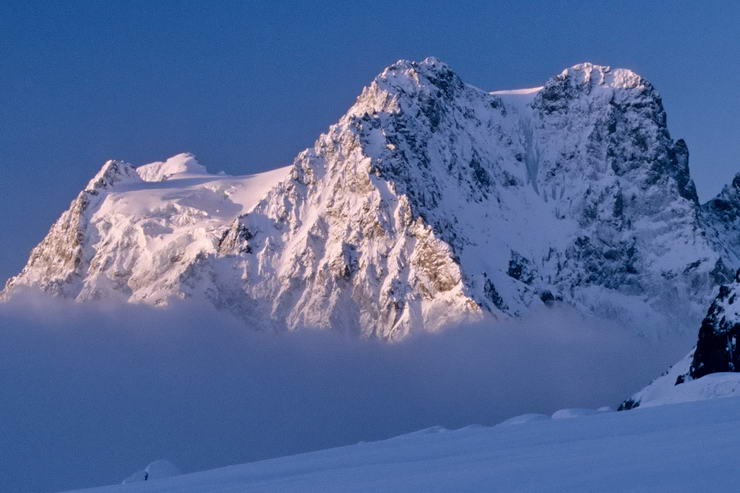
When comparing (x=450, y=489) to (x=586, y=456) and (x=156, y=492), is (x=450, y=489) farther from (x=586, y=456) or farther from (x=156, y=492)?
(x=156, y=492)

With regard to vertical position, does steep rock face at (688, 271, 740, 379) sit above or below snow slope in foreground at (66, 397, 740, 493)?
above

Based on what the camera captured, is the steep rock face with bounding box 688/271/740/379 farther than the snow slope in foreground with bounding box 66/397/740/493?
Yes

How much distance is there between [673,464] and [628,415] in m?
13.4

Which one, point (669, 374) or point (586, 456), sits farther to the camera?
point (669, 374)

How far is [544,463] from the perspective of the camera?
21.1 meters

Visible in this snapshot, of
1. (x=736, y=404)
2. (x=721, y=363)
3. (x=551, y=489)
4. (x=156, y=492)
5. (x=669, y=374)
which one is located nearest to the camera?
(x=551, y=489)

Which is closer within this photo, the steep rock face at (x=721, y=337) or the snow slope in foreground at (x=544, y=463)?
the snow slope in foreground at (x=544, y=463)

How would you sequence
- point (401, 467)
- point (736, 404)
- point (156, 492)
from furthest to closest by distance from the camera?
point (736, 404) < point (156, 492) < point (401, 467)

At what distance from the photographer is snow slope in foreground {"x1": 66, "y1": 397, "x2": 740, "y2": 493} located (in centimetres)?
1858

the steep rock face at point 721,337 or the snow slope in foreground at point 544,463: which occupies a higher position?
the steep rock face at point 721,337

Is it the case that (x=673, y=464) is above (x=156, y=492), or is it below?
below

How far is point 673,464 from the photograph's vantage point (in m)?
19.2

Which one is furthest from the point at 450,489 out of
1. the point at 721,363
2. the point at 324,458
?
the point at 721,363

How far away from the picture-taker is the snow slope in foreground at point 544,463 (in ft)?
61.0
